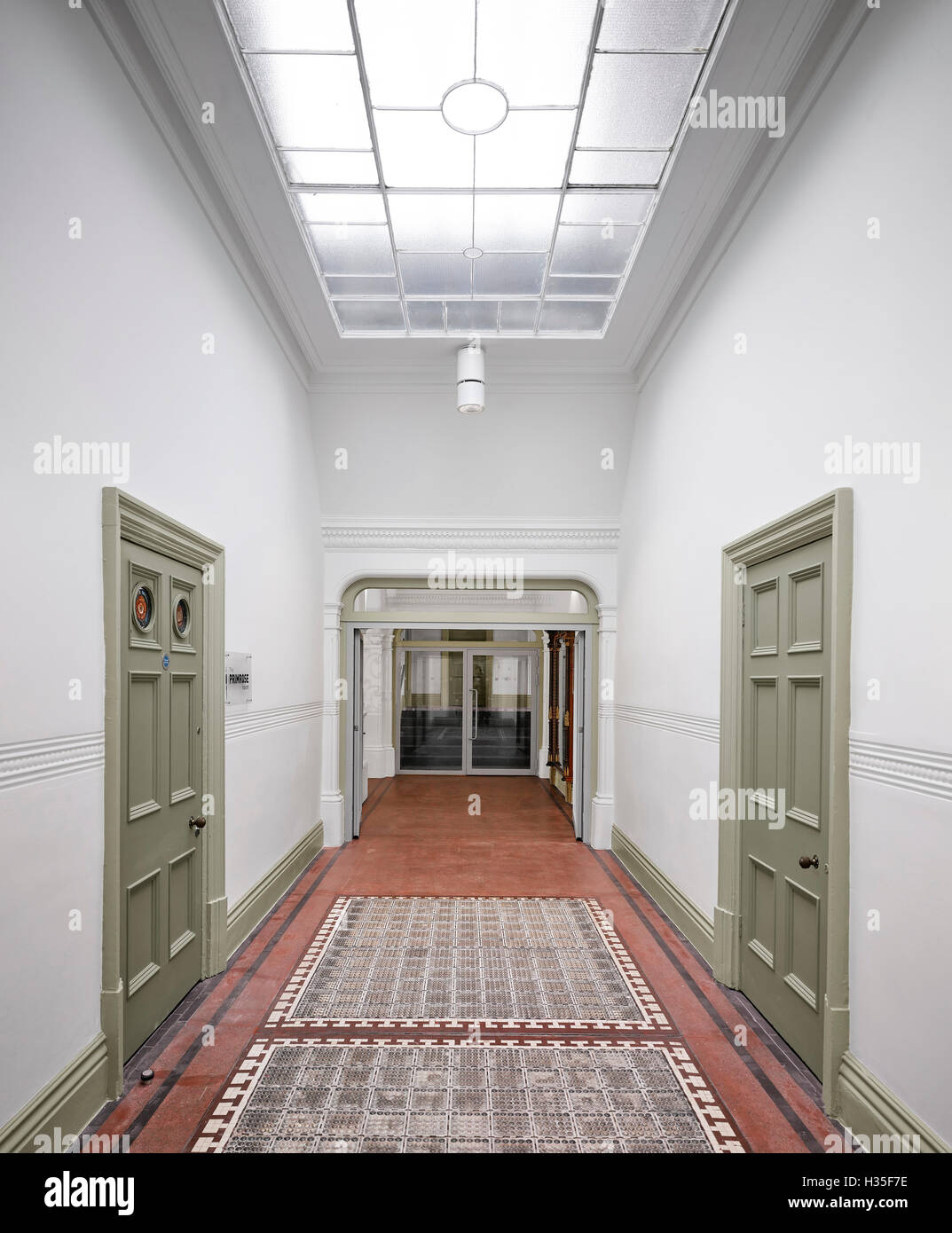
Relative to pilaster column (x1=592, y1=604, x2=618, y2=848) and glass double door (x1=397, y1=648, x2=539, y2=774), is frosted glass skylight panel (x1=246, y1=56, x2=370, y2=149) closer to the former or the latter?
pilaster column (x1=592, y1=604, x2=618, y2=848)

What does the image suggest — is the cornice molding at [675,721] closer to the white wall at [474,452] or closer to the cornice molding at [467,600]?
the white wall at [474,452]

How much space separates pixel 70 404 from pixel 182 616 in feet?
4.18

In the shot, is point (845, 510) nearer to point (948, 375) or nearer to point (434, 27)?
point (948, 375)

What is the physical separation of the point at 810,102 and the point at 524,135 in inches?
46.6

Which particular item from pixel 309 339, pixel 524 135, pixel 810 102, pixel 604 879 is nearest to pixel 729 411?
pixel 810 102

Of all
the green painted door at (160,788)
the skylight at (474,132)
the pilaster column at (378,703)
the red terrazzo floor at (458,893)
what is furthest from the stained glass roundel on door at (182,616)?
the pilaster column at (378,703)

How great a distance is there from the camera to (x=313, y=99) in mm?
3219

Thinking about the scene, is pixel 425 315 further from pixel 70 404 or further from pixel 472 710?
pixel 472 710

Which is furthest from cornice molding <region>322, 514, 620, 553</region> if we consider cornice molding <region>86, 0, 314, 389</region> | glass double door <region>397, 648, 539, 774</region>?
glass double door <region>397, 648, 539, 774</region>

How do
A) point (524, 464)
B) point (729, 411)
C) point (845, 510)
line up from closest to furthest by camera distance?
1. point (845, 510)
2. point (729, 411)
3. point (524, 464)

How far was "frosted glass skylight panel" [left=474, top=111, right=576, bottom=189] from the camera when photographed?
332 cm

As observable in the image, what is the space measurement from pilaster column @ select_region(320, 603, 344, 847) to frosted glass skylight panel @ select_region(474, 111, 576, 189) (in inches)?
149

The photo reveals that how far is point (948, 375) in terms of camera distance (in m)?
2.12

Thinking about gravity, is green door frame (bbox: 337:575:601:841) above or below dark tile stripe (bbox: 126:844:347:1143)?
above
